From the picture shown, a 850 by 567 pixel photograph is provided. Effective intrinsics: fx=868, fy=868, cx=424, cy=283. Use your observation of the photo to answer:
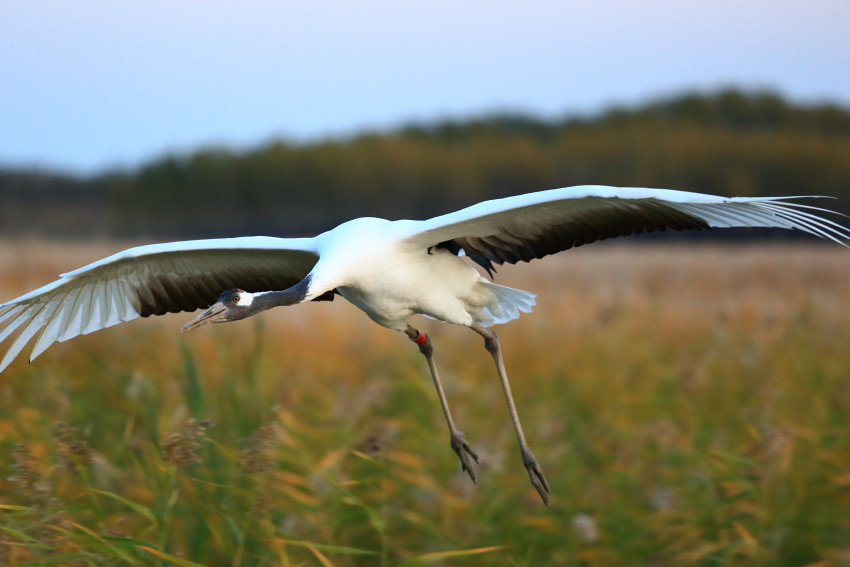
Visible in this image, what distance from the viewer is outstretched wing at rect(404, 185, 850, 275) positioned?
3350 millimetres

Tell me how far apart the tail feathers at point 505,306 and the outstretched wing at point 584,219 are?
0.72 feet

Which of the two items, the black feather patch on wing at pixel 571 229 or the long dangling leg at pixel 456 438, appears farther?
the long dangling leg at pixel 456 438

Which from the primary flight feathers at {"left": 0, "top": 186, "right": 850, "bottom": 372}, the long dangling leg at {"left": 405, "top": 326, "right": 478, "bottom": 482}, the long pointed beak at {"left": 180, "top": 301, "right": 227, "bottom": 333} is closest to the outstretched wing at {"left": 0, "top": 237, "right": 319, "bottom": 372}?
the primary flight feathers at {"left": 0, "top": 186, "right": 850, "bottom": 372}

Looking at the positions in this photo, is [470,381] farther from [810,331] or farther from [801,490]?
[810,331]

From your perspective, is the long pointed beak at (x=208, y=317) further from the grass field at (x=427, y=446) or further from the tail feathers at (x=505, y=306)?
the tail feathers at (x=505, y=306)

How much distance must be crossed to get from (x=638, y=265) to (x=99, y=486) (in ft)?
42.0

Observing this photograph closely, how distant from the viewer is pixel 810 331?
25.3 feet

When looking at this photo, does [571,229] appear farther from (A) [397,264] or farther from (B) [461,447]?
(B) [461,447]

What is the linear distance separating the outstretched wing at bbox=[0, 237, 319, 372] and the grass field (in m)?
0.32

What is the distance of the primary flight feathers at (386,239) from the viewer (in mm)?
3408

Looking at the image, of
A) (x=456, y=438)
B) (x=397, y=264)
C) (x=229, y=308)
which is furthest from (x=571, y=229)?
(x=229, y=308)

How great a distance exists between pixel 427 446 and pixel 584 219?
2.10m

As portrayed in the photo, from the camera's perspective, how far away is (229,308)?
10.7 feet

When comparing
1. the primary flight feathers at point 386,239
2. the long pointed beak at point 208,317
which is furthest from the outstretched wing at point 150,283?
the long pointed beak at point 208,317
